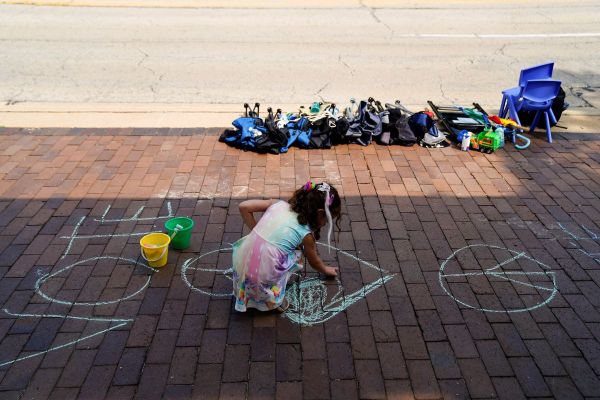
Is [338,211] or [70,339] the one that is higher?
[338,211]

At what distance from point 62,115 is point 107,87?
1.30 m

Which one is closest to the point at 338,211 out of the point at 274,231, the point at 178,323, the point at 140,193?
the point at 274,231

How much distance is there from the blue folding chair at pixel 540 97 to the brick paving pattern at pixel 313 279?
2.72 ft

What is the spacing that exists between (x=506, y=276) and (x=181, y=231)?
2.92 m

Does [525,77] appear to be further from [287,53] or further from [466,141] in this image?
[287,53]

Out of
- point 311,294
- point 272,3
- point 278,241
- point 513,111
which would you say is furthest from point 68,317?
point 272,3

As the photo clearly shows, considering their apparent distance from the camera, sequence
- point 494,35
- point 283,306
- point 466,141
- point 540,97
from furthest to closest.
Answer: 1. point 494,35
2. point 540,97
3. point 466,141
4. point 283,306

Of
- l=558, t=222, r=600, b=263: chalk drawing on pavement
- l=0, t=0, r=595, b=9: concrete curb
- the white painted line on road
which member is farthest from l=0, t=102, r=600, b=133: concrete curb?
l=0, t=0, r=595, b=9: concrete curb

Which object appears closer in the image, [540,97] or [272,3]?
[540,97]

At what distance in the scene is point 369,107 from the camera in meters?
7.27

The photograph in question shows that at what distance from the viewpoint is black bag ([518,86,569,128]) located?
7.36 m

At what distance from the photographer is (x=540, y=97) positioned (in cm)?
726

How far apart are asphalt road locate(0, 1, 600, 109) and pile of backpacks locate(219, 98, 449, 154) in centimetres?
156

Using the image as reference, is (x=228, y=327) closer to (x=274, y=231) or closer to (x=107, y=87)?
(x=274, y=231)
